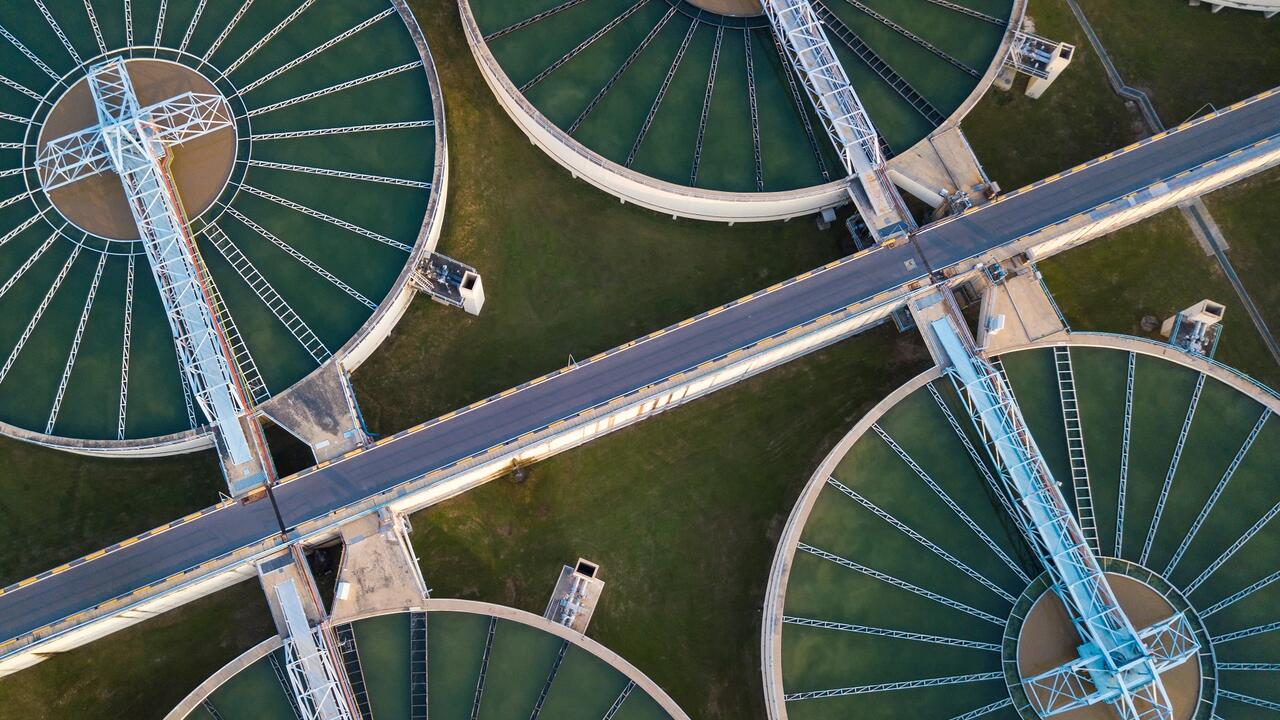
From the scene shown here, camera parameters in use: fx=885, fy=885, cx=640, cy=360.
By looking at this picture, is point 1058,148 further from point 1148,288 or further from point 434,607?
point 434,607

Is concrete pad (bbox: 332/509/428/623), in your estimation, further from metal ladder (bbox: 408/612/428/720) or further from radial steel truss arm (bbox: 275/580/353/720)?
radial steel truss arm (bbox: 275/580/353/720)

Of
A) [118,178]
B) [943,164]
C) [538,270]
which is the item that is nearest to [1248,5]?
[943,164]

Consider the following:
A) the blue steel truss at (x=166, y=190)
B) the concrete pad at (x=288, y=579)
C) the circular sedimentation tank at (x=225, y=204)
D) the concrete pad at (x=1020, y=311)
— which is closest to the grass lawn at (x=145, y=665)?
the concrete pad at (x=288, y=579)

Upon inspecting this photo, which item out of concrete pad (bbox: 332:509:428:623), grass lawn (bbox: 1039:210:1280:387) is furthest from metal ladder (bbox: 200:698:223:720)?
grass lawn (bbox: 1039:210:1280:387)

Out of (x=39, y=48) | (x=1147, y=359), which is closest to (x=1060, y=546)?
(x=1147, y=359)

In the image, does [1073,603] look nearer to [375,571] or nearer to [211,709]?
[375,571]

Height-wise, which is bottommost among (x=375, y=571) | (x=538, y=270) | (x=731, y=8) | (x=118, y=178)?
(x=375, y=571)
